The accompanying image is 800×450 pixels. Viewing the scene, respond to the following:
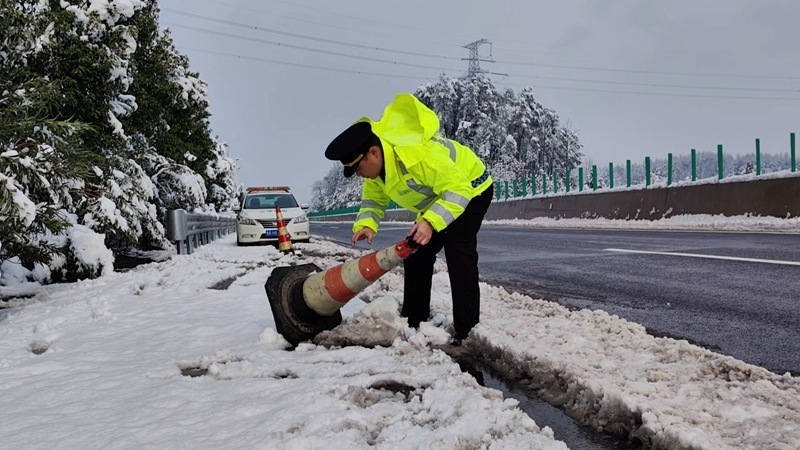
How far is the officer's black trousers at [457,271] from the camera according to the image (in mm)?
3459

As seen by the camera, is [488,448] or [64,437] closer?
[488,448]

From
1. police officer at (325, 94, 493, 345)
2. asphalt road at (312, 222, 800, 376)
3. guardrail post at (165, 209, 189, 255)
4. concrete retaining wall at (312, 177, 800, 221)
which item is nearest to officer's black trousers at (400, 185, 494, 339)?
police officer at (325, 94, 493, 345)

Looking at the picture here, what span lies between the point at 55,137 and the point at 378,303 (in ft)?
12.1

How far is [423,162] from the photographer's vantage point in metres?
3.22

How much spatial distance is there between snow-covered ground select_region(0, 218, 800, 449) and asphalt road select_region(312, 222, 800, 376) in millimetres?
565

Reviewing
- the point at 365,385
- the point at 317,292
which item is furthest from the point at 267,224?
the point at 365,385

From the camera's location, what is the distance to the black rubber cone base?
11.1 feet

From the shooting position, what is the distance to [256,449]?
193 cm

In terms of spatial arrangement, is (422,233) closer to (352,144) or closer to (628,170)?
(352,144)

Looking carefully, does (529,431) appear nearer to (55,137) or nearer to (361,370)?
(361,370)

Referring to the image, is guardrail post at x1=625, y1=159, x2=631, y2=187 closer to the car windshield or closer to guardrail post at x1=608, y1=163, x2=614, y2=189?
guardrail post at x1=608, y1=163, x2=614, y2=189

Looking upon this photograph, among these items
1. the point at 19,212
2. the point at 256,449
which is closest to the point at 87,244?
the point at 19,212

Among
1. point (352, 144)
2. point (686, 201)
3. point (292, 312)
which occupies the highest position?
point (352, 144)

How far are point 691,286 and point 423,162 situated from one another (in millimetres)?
3370
